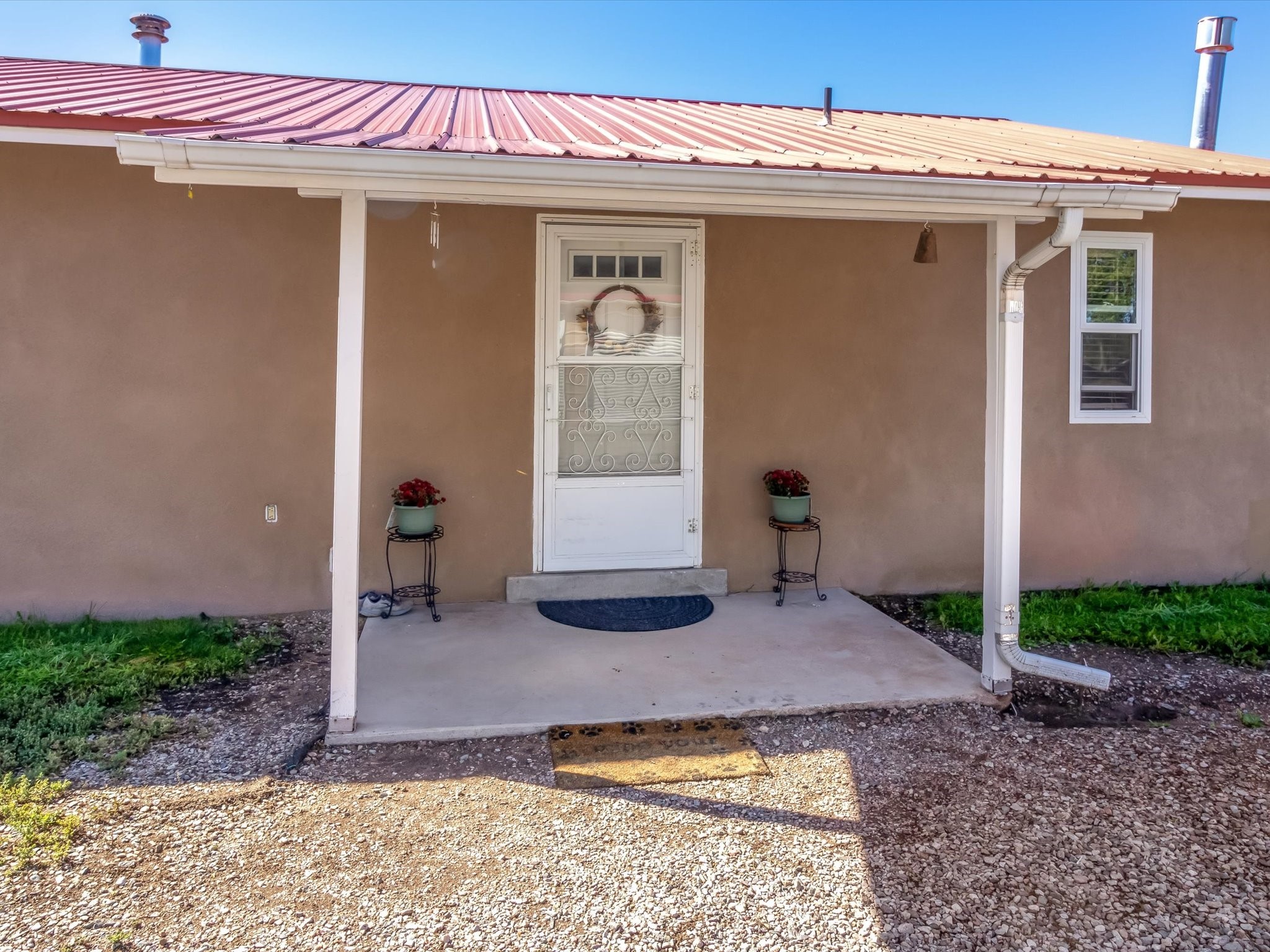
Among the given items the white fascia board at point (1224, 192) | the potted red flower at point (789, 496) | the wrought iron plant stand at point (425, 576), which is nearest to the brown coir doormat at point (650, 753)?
the wrought iron plant stand at point (425, 576)

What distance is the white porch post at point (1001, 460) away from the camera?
3.76 metres

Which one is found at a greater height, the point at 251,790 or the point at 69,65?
the point at 69,65

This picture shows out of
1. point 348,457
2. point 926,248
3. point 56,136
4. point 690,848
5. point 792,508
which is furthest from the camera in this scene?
point 792,508

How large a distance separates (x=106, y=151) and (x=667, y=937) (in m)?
4.85

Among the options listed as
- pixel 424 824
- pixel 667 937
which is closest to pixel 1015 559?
pixel 667 937

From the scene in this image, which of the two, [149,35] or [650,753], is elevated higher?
[149,35]

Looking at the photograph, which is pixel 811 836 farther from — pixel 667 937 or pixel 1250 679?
pixel 1250 679

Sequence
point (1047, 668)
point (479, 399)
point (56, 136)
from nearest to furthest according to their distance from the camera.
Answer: point (56, 136) → point (1047, 668) → point (479, 399)

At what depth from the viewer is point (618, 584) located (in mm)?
5312

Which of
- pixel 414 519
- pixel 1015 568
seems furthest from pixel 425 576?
pixel 1015 568

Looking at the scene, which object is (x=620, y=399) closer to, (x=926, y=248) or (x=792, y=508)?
(x=792, y=508)

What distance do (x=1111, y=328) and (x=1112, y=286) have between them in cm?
29

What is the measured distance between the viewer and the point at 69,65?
242 inches

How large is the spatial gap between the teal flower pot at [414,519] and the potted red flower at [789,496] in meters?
2.12
